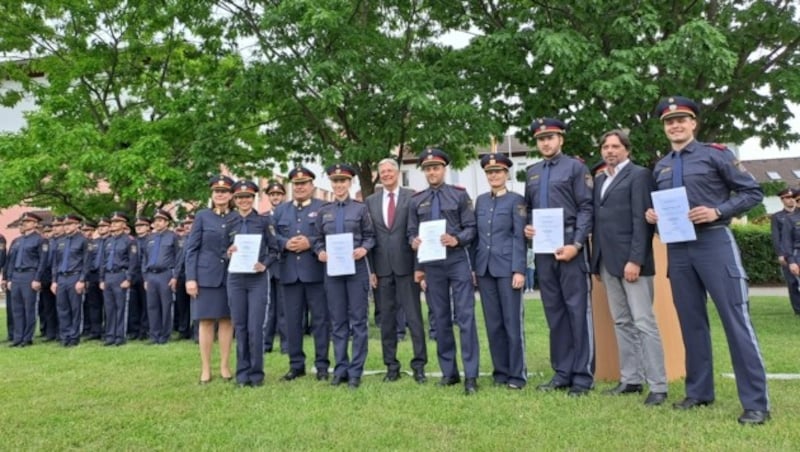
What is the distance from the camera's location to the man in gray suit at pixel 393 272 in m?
6.20

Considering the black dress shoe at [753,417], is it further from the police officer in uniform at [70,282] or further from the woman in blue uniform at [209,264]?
the police officer in uniform at [70,282]

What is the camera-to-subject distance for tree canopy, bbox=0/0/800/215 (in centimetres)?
910

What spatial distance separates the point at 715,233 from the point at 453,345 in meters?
2.59

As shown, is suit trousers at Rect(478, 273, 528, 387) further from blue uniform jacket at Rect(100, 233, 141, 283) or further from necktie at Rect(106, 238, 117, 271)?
Result: necktie at Rect(106, 238, 117, 271)

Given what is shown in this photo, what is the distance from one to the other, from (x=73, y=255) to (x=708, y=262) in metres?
10.6

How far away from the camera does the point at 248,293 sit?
6379mm

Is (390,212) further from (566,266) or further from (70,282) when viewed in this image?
(70,282)

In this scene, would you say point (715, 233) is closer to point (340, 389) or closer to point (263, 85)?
point (340, 389)

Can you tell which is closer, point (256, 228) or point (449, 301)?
point (449, 301)

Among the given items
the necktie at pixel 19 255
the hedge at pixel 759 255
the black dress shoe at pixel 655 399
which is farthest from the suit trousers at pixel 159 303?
the hedge at pixel 759 255

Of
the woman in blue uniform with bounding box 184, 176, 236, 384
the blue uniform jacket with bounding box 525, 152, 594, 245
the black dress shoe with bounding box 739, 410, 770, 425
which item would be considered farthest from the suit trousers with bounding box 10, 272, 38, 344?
the black dress shoe with bounding box 739, 410, 770, 425

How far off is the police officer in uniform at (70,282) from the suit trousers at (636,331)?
370 inches

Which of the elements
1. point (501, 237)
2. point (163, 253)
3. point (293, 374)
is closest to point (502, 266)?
point (501, 237)

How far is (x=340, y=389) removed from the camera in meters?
5.86
